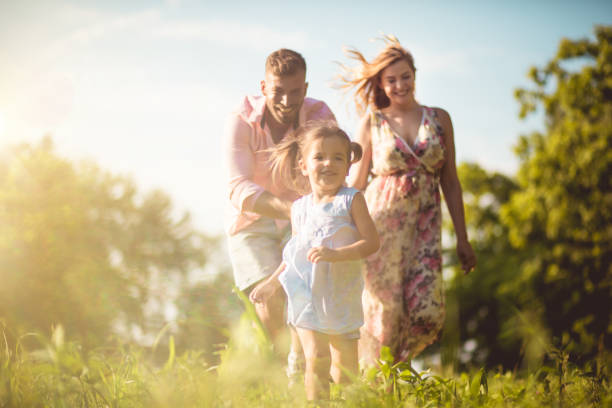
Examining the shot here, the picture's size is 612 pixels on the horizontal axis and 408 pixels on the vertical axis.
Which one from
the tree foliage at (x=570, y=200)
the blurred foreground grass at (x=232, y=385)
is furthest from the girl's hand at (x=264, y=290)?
the tree foliage at (x=570, y=200)

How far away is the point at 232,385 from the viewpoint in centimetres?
210

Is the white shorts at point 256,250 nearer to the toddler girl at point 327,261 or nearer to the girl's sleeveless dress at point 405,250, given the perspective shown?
the toddler girl at point 327,261

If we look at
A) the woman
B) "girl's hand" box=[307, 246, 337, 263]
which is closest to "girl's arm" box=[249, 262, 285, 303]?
"girl's hand" box=[307, 246, 337, 263]

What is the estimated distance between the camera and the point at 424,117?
376cm

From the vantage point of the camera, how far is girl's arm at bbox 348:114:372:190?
3780 mm

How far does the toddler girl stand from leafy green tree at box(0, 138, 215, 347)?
32.1ft

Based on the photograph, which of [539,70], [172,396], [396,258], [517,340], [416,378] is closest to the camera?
[172,396]

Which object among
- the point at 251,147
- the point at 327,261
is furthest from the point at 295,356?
the point at 251,147

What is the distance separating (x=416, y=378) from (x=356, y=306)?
441 millimetres

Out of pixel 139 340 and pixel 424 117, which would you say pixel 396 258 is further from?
pixel 139 340

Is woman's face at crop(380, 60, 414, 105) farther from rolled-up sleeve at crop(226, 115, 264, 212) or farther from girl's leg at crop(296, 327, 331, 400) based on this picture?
girl's leg at crop(296, 327, 331, 400)

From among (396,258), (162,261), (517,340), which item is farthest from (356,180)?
(517,340)

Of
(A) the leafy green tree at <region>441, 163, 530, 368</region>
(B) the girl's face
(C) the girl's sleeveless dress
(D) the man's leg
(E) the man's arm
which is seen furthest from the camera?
(A) the leafy green tree at <region>441, 163, 530, 368</region>

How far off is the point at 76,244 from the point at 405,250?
1458cm
